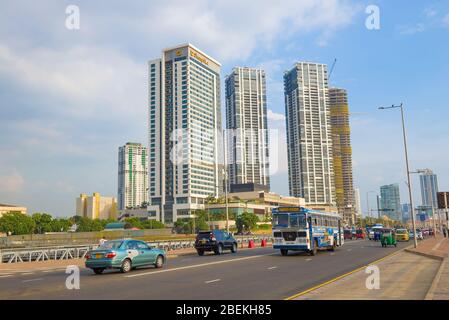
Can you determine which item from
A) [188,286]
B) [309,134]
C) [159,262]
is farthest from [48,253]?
[309,134]

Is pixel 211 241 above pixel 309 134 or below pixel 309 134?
below

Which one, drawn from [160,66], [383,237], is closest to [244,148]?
[160,66]

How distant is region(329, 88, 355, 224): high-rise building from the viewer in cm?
15250

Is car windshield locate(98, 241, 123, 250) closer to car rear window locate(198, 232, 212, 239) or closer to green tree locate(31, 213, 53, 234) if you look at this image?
car rear window locate(198, 232, 212, 239)

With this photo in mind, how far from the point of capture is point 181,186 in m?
178

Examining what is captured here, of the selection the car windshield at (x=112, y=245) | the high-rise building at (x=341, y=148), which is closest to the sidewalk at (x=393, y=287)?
the car windshield at (x=112, y=245)

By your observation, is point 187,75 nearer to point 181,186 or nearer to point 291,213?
point 181,186

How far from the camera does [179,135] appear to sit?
17888 cm

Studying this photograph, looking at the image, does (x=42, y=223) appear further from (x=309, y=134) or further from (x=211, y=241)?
(x=211, y=241)

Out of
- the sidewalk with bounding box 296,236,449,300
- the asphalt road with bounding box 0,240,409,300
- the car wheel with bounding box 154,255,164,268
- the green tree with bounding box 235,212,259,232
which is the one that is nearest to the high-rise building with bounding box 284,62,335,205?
the green tree with bounding box 235,212,259,232

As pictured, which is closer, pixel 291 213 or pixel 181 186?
pixel 291 213

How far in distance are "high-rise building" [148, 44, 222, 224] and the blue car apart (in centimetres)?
15391

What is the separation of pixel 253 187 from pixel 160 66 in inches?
2655

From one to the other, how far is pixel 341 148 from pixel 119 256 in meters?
149
